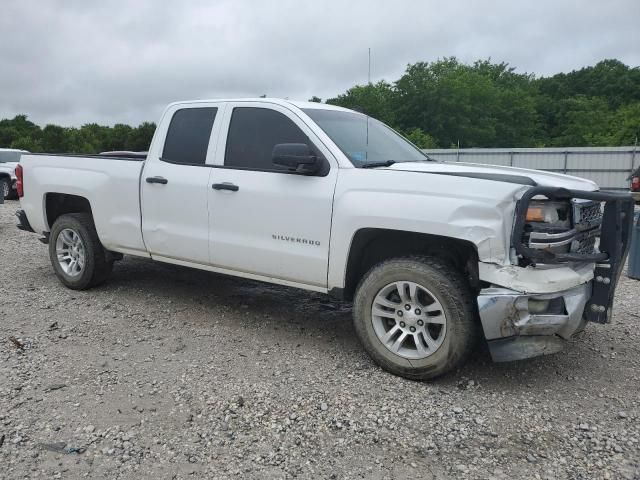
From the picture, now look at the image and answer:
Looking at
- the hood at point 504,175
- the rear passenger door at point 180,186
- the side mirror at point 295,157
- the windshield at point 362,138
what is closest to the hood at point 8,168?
→ the rear passenger door at point 180,186

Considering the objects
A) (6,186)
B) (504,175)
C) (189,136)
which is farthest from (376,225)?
(6,186)

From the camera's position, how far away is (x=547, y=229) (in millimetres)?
3430

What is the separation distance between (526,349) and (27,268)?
628 centimetres

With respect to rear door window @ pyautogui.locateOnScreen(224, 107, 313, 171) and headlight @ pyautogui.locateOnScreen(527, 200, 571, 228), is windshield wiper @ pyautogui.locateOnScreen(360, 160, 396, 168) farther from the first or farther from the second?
headlight @ pyautogui.locateOnScreen(527, 200, 571, 228)

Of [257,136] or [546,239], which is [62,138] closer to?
[257,136]

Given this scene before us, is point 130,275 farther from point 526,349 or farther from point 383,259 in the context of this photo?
point 526,349

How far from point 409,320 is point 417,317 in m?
0.07

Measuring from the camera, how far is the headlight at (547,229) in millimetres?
3404

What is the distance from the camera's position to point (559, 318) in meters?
3.51

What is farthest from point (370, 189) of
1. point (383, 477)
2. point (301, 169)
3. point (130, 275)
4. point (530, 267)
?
point (130, 275)

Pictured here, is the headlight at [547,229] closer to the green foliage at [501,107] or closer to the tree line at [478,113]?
the tree line at [478,113]

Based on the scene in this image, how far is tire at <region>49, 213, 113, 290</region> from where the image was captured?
19.1 ft

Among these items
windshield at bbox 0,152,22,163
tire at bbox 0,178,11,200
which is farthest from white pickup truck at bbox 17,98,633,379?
windshield at bbox 0,152,22,163

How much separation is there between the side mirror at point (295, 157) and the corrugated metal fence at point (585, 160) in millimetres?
15165
